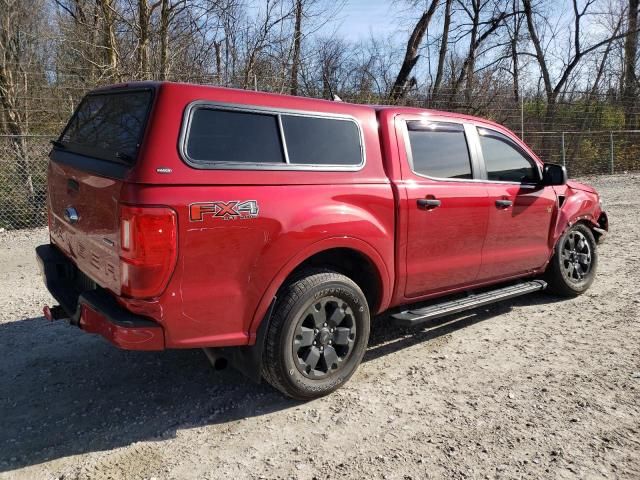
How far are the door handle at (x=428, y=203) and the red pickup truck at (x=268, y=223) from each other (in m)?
0.02

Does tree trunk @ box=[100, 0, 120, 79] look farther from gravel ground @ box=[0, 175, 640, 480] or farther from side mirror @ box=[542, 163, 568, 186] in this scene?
side mirror @ box=[542, 163, 568, 186]

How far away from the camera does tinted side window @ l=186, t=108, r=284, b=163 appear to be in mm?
3051

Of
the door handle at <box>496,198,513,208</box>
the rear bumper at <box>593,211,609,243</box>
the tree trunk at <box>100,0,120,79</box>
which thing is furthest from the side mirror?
the tree trunk at <box>100,0,120,79</box>

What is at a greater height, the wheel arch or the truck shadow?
the wheel arch

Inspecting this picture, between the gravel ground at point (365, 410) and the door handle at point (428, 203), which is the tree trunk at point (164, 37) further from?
the door handle at point (428, 203)

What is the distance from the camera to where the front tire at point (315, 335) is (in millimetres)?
3354

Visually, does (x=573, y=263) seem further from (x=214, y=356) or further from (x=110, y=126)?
(x=110, y=126)

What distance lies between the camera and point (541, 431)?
10.5 feet

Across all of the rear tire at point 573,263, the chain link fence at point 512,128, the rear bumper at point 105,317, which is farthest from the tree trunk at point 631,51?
the rear bumper at point 105,317

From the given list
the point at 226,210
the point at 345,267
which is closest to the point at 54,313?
the point at 226,210

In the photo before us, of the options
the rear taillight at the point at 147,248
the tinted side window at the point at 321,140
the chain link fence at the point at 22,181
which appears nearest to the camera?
the rear taillight at the point at 147,248

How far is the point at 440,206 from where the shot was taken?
4156mm

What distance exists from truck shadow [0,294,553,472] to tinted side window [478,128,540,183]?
1443mm

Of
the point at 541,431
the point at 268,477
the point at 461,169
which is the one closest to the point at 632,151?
the point at 461,169
